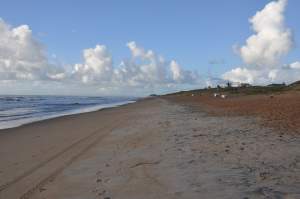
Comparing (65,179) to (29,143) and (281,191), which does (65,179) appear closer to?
(281,191)

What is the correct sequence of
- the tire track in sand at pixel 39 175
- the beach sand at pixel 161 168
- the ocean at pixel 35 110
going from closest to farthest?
the beach sand at pixel 161 168, the tire track in sand at pixel 39 175, the ocean at pixel 35 110

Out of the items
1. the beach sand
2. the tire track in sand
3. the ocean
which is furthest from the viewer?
the ocean

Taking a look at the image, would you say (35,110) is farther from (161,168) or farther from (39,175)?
(161,168)

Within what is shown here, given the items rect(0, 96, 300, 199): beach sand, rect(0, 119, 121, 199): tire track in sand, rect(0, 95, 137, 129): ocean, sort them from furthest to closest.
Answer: rect(0, 95, 137, 129): ocean → rect(0, 119, 121, 199): tire track in sand → rect(0, 96, 300, 199): beach sand

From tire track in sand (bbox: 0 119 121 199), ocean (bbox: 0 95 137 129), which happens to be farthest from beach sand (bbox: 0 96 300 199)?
ocean (bbox: 0 95 137 129)

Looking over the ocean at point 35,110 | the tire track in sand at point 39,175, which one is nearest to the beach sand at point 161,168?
the tire track in sand at point 39,175

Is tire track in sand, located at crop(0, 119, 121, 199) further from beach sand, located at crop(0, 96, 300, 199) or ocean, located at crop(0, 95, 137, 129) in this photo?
ocean, located at crop(0, 95, 137, 129)

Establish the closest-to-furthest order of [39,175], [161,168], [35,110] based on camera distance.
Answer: [161,168], [39,175], [35,110]

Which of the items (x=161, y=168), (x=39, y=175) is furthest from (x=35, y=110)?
(x=161, y=168)

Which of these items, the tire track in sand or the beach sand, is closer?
the beach sand

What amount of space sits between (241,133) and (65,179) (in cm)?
733

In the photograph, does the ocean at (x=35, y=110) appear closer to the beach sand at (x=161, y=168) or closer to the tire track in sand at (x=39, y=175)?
the tire track in sand at (x=39, y=175)

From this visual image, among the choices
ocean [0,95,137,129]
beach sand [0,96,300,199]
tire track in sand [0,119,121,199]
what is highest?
beach sand [0,96,300,199]

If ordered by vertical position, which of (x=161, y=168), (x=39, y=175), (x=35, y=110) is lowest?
(x=35, y=110)
